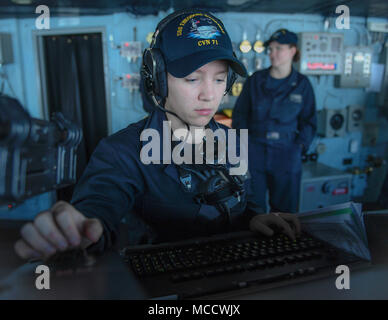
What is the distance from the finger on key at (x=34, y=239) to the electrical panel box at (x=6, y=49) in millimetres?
3329

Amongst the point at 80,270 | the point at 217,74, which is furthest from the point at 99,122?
the point at 80,270

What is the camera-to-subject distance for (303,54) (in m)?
3.52

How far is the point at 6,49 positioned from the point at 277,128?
2.81 meters

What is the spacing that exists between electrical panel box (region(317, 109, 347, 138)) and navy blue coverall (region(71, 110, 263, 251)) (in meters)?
2.96

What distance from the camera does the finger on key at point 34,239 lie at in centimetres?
54

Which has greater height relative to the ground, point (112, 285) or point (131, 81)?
point (131, 81)

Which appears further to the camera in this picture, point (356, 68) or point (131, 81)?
point (356, 68)

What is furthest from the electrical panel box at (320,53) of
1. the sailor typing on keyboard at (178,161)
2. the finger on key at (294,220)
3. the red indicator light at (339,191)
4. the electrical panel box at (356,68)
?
the finger on key at (294,220)

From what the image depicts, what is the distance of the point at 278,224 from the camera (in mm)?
904

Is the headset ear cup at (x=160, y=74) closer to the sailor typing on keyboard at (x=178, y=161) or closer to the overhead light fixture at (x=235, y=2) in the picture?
the sailor typing on keyboard at (x=178, y=161)

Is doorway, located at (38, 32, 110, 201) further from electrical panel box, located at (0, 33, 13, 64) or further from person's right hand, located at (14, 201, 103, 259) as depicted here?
person's right hand, located at (14, 201, 103, 259)

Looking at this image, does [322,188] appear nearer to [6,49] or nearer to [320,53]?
[320,53]

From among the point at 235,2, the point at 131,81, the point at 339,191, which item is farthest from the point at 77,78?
the point at 339,191

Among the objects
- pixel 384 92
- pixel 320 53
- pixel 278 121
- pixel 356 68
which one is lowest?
pixel 278 121
